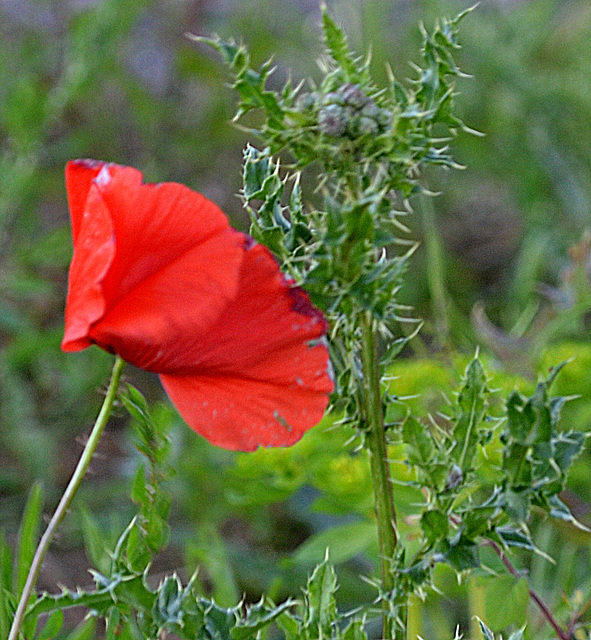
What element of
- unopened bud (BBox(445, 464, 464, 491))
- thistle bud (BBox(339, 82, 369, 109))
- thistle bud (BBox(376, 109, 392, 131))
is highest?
thistle bud (BBox(339, 82, 369, 109))

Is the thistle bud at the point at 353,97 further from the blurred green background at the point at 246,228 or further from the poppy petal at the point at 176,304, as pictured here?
the blurred green background at the point at 246,228

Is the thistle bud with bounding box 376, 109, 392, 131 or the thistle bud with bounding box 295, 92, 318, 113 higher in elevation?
the thistle bud with bounding box 295, 92, 318, 113

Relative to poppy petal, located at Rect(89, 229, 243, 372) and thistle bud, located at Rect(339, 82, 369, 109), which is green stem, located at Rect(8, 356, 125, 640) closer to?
poppy petal, located at Rect(89, 229, 243, 372)

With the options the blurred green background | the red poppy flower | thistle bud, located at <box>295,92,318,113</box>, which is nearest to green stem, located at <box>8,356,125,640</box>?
the red poppy flower

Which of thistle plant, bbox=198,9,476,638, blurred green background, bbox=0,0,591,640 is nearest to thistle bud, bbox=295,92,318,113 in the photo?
thistle plant, bbox=198,9,476,638

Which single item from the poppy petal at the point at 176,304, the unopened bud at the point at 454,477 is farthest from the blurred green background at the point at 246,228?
the poppy petal at the point at 176,304

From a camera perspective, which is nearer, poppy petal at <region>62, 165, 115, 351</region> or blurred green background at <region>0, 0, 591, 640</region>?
poppy petal at <region>62, 165, 115, 351</region>

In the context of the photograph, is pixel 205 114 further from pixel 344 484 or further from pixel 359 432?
pixel 359 432
